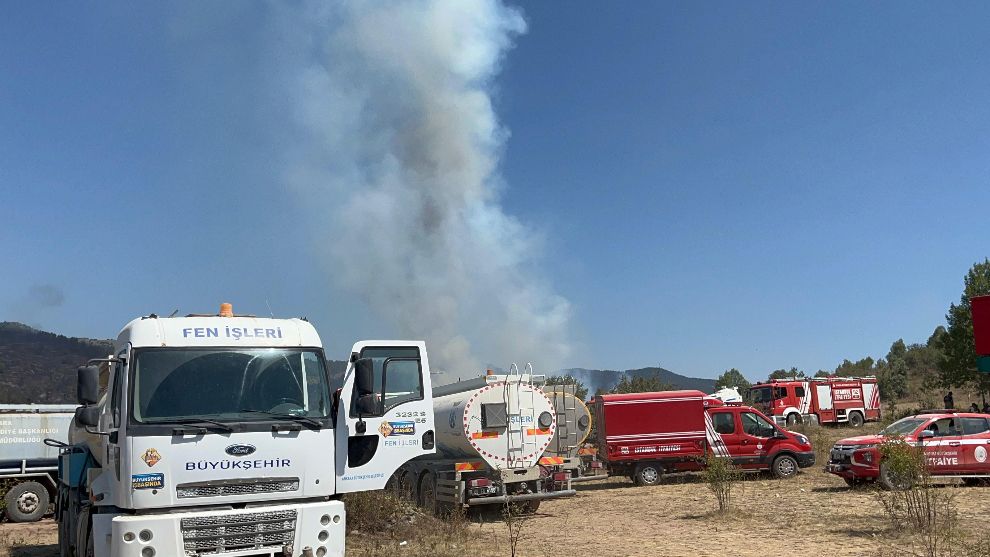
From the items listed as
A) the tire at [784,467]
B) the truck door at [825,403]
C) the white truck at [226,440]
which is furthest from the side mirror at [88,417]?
the truck door at [825,403]

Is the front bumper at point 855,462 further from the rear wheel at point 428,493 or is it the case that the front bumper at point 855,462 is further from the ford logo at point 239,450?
the ford logo at point 239,450

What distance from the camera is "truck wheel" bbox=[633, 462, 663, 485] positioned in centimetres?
2273

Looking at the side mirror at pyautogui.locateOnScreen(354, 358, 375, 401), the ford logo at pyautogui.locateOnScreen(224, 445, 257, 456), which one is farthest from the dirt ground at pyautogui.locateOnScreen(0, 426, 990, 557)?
the ford logo at pyautogui.locateOnScreen(224, 445, 257, 456)

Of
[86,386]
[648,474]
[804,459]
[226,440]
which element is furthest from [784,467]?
[86,386]

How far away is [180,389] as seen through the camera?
8.40 meters

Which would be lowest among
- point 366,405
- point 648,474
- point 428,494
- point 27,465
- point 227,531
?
point 648,474

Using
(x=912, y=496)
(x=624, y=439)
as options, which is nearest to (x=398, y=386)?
(x=912, y=496)

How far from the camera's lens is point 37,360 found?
85.4 meters

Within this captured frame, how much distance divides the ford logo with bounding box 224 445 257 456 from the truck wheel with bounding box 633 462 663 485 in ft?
53.4

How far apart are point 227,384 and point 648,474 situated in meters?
16.5

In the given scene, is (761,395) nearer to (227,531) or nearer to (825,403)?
(825,403)

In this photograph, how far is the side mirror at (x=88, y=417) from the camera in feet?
28.4

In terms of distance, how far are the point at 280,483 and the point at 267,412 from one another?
755mm

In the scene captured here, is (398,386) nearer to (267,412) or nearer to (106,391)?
(267,412)
